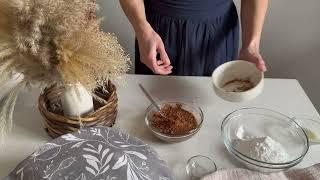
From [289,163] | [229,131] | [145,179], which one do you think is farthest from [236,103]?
[145,179]

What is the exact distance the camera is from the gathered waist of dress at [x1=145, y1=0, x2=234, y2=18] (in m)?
1.07

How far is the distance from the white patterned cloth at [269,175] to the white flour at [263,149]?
0.03 metres

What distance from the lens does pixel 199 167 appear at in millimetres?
764

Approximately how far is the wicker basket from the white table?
0.17 ft

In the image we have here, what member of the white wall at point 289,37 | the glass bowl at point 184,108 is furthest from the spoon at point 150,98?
the white wall at point 289,37

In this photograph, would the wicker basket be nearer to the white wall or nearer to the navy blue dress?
the navy blue dress

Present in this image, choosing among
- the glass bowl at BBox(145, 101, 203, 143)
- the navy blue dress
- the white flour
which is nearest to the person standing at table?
the navy blue dress

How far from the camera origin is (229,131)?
85 centimetres

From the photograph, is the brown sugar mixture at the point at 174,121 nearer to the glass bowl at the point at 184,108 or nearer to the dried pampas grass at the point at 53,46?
the glass bowl at the point at 184,108

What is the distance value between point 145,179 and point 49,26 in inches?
11.7

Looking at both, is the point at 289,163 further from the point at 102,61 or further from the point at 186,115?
the point at 102,61

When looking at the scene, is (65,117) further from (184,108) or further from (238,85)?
(238,85)

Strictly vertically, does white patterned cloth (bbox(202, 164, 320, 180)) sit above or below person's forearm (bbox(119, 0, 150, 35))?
below

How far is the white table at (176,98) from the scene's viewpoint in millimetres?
795
